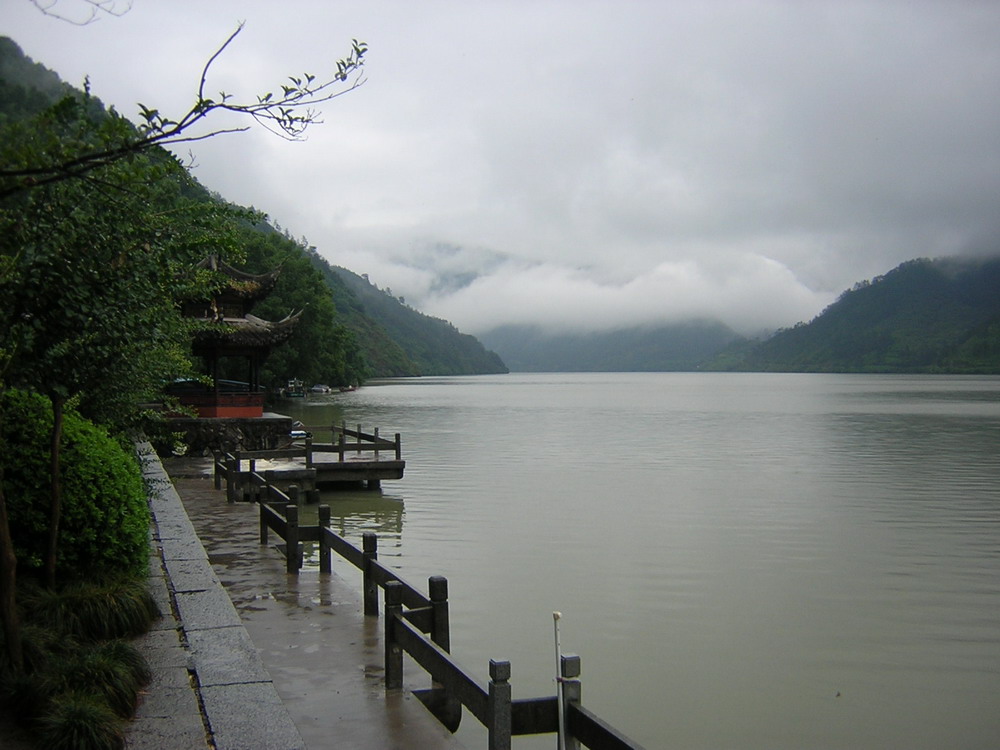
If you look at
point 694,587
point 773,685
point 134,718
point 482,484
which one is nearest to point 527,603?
point 694,587

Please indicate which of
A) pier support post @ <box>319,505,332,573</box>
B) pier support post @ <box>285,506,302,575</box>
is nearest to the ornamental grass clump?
pier support post @ <box>319,505,332,573</box>

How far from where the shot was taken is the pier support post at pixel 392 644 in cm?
694

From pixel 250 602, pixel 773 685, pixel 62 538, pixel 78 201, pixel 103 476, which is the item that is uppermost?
pixel 78 201

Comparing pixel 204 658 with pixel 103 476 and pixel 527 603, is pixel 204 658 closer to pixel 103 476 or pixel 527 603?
pixel 103 476

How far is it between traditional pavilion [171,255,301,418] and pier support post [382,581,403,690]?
2347 centimetres

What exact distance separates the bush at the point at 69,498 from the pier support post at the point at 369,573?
2.13m

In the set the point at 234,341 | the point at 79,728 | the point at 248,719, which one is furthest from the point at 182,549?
the point at 234,341

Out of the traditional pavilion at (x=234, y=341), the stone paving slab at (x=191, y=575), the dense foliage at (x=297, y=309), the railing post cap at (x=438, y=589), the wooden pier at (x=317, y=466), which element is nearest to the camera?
the railing post cap at (x=438, y=589)

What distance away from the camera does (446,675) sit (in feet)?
18.9

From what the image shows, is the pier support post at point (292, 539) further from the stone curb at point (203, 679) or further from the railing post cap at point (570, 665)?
the railing post cap at point (570, 665)

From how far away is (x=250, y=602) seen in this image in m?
9.67

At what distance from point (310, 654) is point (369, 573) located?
0.92 meters

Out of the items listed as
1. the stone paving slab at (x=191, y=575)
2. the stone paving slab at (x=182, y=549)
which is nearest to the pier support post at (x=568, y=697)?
the stone paving slab at (x=191, y=575)

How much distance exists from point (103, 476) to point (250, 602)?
120 inches
